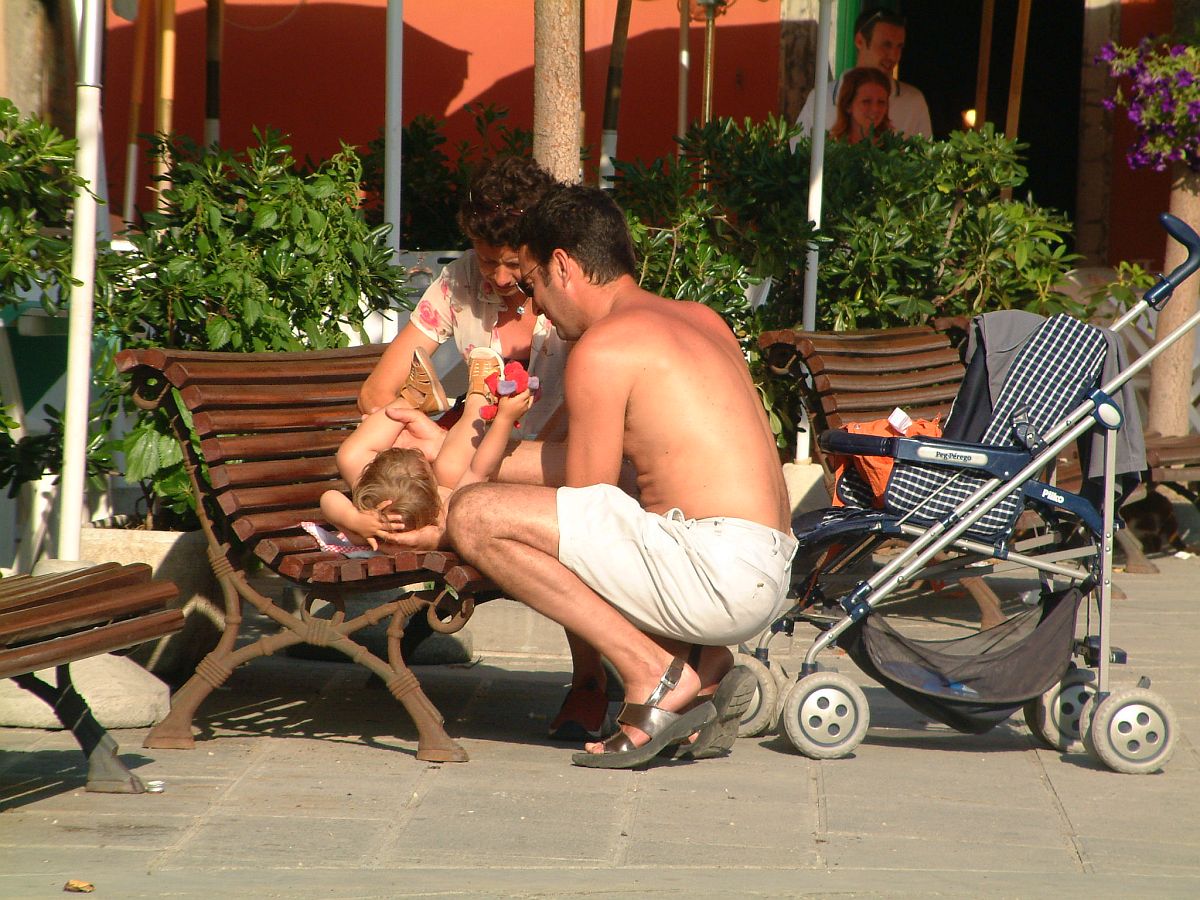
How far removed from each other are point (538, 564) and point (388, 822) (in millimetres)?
739

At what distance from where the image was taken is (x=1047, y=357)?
4398 millimetres

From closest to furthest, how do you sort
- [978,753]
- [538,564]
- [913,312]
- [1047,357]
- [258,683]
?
[538,564]
[978,753]
[1047,357]
[258,683]
[913,312]

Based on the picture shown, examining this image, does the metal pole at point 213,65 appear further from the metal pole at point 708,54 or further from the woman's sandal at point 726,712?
the woman's sandal at point 726,712

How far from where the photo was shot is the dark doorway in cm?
1205

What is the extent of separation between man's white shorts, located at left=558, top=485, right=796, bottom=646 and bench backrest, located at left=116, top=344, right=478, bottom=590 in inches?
12.0

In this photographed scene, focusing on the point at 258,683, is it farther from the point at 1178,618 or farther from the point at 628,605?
the point at 1178,618

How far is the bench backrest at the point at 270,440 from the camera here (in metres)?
3.84

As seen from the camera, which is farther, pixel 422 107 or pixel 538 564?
pixel 422 107

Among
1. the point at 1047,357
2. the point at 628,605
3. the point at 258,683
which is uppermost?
the point at 1047,357

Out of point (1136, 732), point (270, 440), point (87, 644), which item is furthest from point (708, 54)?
point (87, 644)

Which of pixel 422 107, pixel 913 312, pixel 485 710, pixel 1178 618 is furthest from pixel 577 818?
pixel 422 107

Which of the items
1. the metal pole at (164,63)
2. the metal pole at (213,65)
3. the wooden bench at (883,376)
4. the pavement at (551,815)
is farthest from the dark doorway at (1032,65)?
the pavement at (551,815)

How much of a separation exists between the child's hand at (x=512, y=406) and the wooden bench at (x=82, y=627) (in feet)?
3.11

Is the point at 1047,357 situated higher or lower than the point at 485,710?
higher
